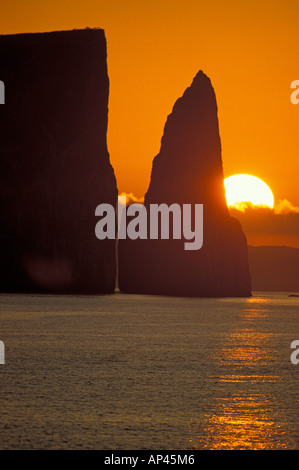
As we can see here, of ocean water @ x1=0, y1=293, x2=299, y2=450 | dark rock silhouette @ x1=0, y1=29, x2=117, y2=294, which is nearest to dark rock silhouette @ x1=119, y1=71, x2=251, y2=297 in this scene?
dark rock silhouette @ x1=0, y1=29, x2=117, y2=294

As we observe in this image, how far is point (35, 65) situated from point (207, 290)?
62.0m

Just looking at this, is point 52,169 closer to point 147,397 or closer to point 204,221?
point 204,221

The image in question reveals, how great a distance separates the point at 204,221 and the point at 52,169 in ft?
187

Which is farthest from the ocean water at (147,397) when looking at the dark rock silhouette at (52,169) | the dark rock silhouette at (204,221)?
the dark rock silhouette at (204,221)

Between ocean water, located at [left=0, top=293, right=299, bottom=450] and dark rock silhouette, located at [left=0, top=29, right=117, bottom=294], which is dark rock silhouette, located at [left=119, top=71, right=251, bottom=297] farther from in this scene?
ocean water, located at [left=0, top=293, right=299, bottom=450]

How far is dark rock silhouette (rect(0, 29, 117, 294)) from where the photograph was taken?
121875 mm

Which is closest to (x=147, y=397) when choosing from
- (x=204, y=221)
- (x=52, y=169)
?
(x=52, y=169)

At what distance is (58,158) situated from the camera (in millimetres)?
124500

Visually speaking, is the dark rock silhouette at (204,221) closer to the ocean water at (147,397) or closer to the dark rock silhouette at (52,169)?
the dark rock silhouette at (52,169)

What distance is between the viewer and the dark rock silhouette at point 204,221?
6511 inches

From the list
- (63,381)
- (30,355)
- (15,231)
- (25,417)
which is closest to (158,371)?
(63,381)

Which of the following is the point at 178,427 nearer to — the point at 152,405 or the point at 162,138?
the point at 152,405

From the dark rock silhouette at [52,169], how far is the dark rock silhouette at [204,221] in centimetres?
3860

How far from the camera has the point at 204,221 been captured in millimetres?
174250
